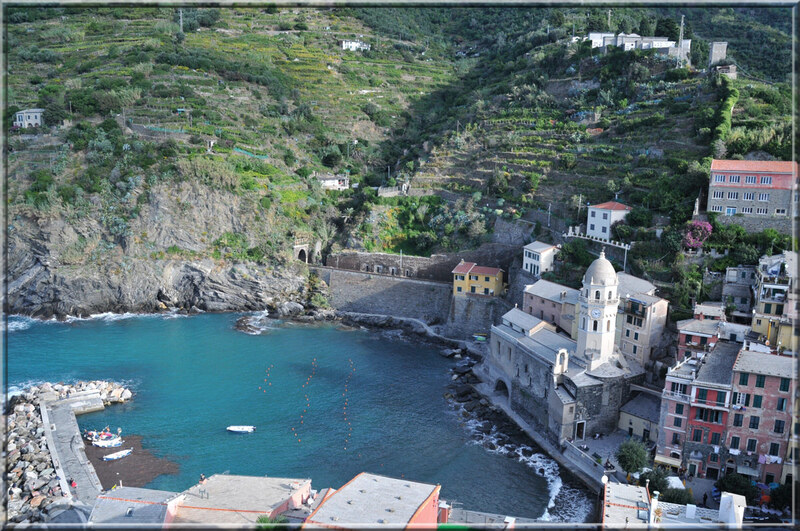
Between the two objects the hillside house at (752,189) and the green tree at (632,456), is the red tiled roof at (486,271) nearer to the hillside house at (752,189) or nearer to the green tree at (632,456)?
the hillside house at (752,189)

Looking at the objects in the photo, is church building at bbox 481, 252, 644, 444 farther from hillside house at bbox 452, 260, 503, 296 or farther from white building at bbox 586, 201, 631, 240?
hillside house at bbox 452, 260, 503, 296

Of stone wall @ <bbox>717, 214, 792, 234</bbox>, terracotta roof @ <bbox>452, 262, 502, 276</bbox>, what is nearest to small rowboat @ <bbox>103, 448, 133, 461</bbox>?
terracotta roof @ <bbox>452, 262, 502, 276</bbox>

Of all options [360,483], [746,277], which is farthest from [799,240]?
[746,277]

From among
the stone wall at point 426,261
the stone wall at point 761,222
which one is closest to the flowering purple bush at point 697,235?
the stone wall at point 761,222

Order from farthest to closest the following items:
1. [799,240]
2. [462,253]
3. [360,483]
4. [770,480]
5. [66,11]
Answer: [66,11] < [462,253] < [770,480] < [360,483] < [799,240]

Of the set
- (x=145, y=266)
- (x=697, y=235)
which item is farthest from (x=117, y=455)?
(x=697, y=235)

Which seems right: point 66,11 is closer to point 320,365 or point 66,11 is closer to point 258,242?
point 258,242

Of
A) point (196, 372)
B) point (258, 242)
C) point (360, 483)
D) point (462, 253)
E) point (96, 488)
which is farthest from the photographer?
point (258, 242)

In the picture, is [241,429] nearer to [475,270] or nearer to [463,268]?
[463,268]
